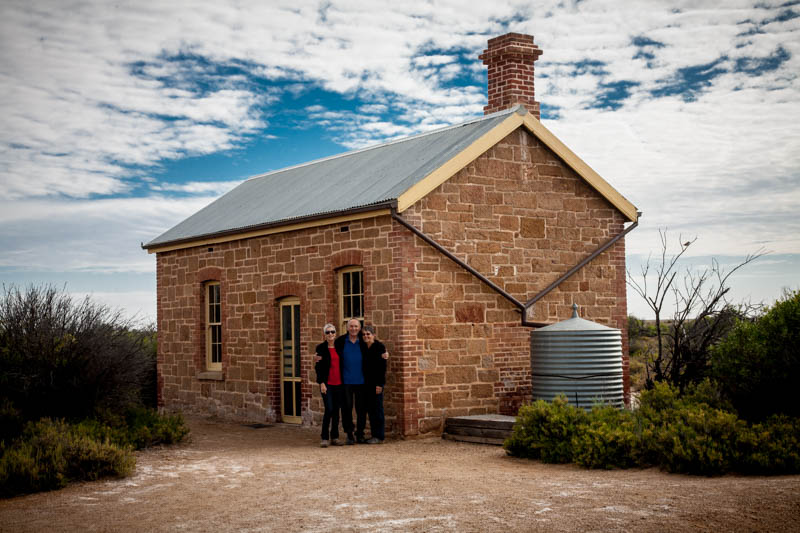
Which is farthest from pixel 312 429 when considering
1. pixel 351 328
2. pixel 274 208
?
pixel 274 208

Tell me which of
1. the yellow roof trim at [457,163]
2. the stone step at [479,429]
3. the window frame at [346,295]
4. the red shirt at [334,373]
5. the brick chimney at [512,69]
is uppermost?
the brick chimney at [512,69]

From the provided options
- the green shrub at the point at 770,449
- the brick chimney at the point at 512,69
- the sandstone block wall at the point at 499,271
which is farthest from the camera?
the brick chimney at the point at 512,69

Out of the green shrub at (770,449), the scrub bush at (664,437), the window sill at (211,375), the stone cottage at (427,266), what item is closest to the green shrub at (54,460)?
the stone cottage at (427,266)

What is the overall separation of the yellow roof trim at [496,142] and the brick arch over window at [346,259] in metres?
1.24

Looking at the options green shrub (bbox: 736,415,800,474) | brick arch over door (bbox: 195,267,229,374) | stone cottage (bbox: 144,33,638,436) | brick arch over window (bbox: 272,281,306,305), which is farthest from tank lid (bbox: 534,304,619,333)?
brick arch over door (bbox: 195,267,229,374)

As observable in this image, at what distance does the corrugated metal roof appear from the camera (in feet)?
46.4

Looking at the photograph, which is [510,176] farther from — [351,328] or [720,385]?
[720,385]

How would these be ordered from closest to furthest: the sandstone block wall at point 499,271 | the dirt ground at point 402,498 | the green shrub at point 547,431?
the dirt ground at point 402,498
the green shrub at point 547,431
the sandstone block wall at point 499,271

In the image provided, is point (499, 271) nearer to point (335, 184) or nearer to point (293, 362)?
point (335, 184)

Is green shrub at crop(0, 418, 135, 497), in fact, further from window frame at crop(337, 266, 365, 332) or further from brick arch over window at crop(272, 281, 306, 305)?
brick arch over window at crop(272, 281, 306, 305)

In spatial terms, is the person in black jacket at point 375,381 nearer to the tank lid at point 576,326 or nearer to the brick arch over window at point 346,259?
the brick arch over window at point 346,259

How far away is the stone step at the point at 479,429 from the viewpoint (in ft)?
41.1

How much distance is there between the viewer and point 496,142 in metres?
14.1

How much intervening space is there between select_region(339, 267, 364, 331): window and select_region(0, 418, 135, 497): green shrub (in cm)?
449
